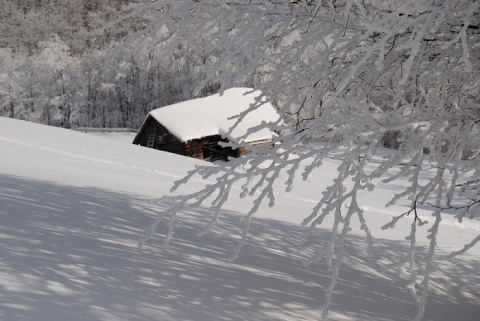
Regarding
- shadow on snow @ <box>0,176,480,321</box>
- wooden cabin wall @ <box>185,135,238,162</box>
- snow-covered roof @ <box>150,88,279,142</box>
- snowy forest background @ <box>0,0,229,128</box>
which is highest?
snowy forest background @ <box>0,0,229,128</box>

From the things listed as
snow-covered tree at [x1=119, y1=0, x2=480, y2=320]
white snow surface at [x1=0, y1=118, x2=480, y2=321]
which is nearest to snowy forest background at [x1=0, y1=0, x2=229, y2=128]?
white snow surface at [x1=0, y1=118, x2=480, y2=321]

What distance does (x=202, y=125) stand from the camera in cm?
2741

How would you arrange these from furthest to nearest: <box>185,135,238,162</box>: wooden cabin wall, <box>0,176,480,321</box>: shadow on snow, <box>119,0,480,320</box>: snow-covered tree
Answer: <box>185,135,238,162</box>: wooden cabin wall, <box>0,176,480,321</box>: shadow on snow, <box>119,0,480,320</box>: snow-covered tree

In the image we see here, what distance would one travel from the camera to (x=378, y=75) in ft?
12.2

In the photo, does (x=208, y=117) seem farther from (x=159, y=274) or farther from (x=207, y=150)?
(x=159, y=274)

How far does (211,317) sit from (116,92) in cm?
4910

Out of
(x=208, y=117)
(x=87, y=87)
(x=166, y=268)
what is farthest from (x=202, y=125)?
(x=87, y=87)

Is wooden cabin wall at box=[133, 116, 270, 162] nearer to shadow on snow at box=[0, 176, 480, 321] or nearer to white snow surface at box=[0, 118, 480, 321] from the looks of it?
white snow surface at box=[0, 118, 480, 321]

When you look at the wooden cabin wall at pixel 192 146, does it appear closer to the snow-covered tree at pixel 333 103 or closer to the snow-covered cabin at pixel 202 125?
the snow-covered cabin at pixel 202 125

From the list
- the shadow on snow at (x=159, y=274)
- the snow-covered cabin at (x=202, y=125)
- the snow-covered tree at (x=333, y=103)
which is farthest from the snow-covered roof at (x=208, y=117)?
the snow-covered tree at (x=333, y=103)

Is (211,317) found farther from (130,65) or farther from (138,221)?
(130,65)

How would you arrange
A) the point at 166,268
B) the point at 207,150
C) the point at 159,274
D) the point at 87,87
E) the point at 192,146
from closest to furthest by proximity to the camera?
the point at 159,274 < the point at 166,268 < the point at 192,146 < the point at 207,150 < the point at 87,87

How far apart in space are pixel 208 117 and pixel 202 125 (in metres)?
0.61

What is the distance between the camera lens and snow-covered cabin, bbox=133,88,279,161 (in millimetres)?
27219
